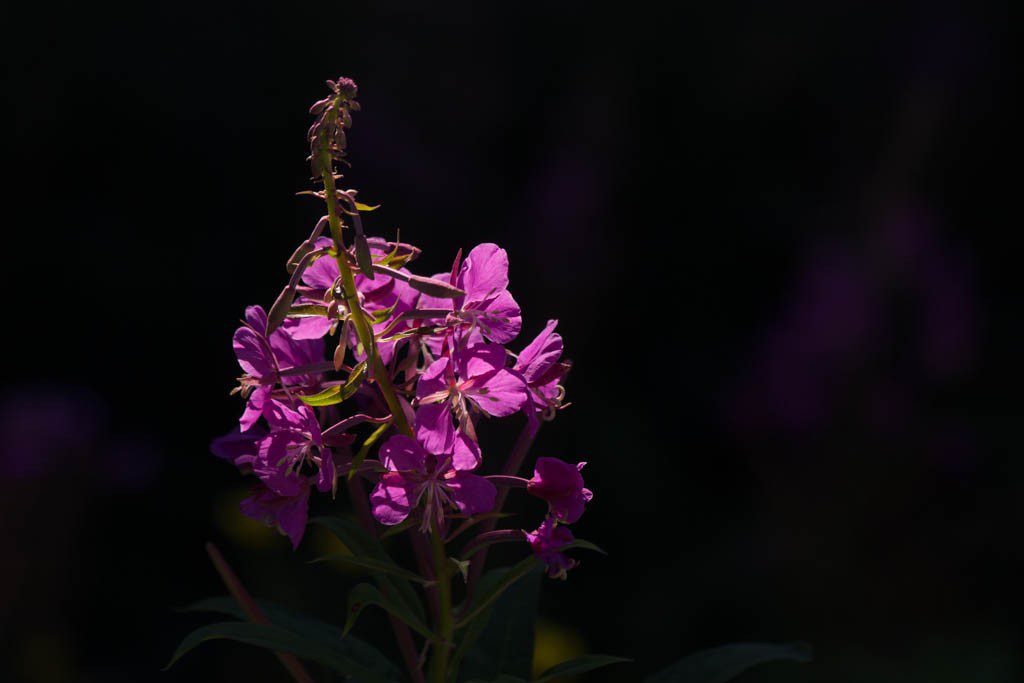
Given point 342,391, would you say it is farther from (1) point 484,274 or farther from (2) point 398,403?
(1) point 484,274

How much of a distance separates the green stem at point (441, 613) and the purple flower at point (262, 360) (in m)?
0.22

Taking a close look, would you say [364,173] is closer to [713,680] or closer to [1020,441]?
[1020,441]

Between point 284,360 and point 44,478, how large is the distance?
2817 mm

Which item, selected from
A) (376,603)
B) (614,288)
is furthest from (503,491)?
(614,288)

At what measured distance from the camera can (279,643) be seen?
90cm

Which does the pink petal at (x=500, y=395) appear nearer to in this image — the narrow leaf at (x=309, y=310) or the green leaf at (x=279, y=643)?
the narrow leaf at (x=309, y=310)

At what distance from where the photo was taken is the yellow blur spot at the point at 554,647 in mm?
2481

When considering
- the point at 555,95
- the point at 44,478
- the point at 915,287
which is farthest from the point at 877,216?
the point at 44,478

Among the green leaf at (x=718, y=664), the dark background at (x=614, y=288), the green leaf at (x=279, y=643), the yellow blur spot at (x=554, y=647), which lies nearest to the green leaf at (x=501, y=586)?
the green leaf at (x=279, y=643)

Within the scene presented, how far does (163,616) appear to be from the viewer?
11.4ft

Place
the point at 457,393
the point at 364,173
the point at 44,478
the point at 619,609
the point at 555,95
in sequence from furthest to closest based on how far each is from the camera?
the point at 555,95
the point at 364,173
the point at 44,478
the point at 619,609
the point at 457,393

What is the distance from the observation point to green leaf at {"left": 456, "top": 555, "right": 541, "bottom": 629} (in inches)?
36.6

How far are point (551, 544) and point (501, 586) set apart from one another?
65mm

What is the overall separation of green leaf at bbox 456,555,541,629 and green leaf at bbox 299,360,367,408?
236mm
